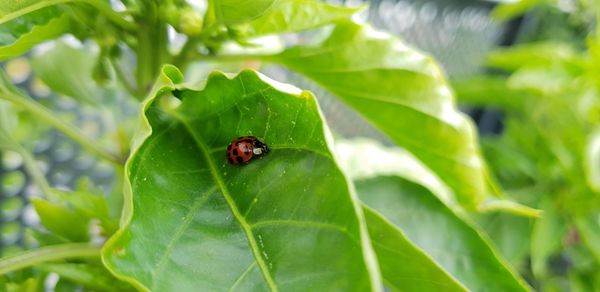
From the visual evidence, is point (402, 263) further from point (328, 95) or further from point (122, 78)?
point (328, 95)

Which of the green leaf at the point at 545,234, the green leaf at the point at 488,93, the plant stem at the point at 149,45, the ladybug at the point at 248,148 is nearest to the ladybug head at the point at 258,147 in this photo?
the ladybug at the point at 248,148

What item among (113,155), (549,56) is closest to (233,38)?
(113,155)

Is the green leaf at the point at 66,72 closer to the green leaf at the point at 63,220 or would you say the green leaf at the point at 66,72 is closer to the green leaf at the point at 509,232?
the green leaf at the point at 63,220

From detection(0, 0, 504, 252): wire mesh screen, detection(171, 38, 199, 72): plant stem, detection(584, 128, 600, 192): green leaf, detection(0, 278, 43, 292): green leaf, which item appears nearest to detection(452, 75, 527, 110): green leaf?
detection(0, 0, 504, 252): wire mesh screen

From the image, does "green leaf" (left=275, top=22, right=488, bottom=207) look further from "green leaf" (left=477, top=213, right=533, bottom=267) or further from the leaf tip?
"green leaf" (left=477, top=213, right=533, bottom=267)

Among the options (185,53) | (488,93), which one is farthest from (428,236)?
(488,93)

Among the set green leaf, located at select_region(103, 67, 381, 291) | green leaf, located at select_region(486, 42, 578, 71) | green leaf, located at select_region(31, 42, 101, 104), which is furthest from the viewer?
green leaf, located at select_region(486, 42, 578, 71)
